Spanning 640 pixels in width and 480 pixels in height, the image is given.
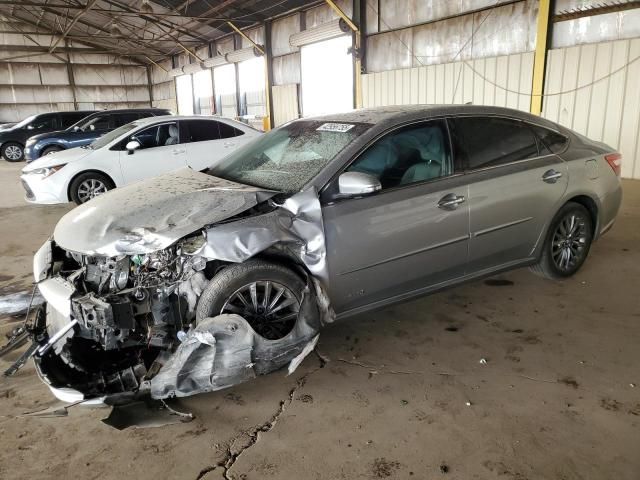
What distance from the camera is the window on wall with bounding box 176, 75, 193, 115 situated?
24.9 meters

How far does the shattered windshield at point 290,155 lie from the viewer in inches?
118

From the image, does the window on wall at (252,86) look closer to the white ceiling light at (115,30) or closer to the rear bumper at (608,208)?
the white ceiling light at (115,30)

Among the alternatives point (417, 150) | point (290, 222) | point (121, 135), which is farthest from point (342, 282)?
point (121, 135)

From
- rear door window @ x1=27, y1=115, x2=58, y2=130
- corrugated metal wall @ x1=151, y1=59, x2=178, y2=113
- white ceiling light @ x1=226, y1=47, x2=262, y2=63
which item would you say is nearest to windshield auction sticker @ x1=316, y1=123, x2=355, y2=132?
rear door window @ x1=27, y1=115, x2=58, y2=130

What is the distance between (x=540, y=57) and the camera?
8938mm

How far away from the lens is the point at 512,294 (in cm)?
387

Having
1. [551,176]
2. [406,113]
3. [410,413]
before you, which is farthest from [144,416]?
[551,176]

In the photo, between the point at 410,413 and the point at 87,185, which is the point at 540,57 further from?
the point at 410,413

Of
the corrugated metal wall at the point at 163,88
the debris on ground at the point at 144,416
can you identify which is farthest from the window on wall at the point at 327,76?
the corrugated metal wall at the point at 163,88

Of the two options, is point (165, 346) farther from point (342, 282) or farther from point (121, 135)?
point (121, 135)

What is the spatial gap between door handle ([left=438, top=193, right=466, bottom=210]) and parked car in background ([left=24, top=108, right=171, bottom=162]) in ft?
32.4

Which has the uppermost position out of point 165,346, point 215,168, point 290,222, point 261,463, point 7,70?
point 7,70

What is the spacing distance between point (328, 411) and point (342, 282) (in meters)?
0.71

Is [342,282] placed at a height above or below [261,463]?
above
